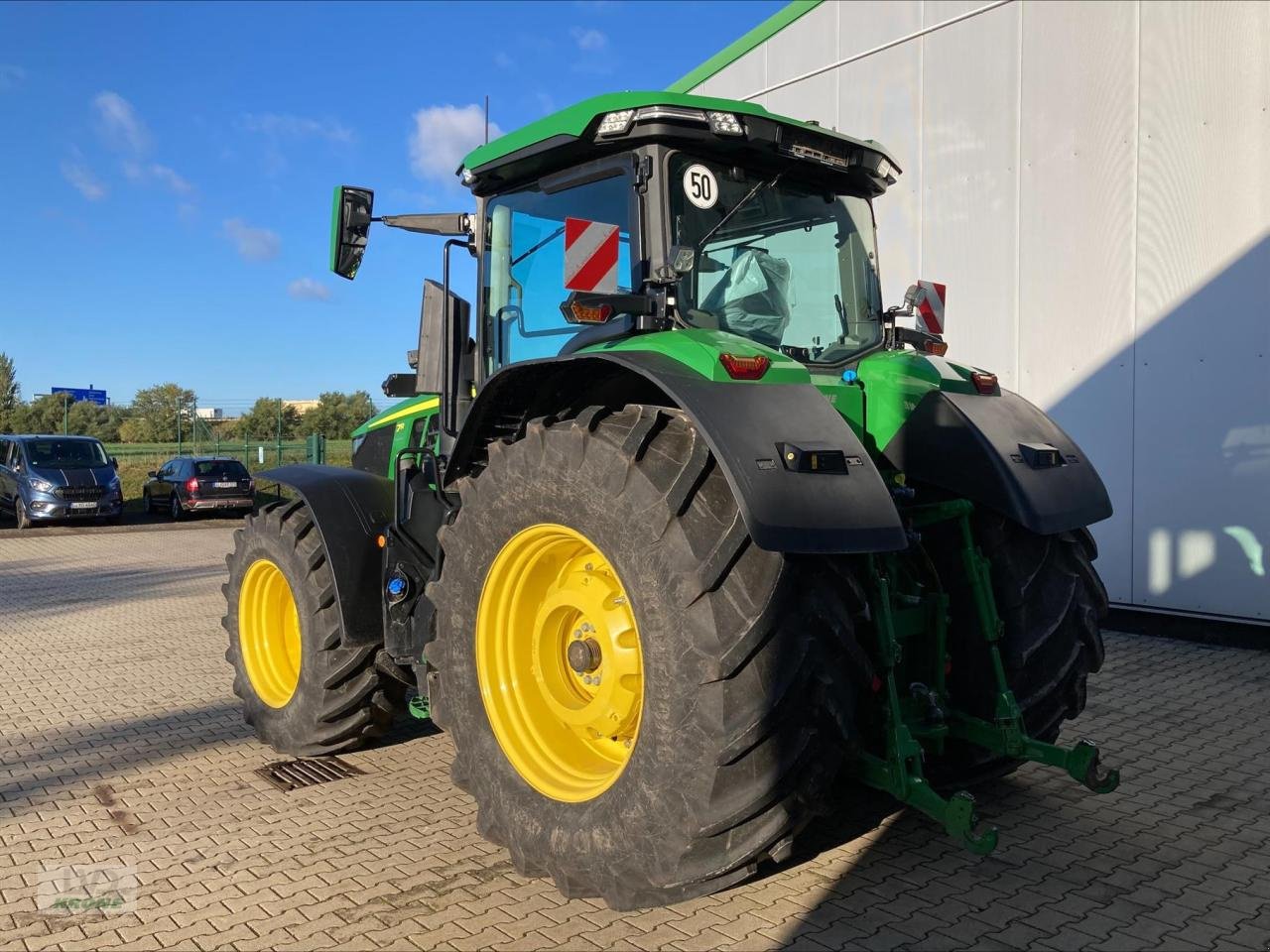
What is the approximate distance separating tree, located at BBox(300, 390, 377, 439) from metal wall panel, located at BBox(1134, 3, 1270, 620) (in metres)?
33.1

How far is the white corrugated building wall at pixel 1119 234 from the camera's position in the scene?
7.02 metres

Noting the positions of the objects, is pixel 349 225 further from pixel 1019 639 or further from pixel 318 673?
pixel 1019 639

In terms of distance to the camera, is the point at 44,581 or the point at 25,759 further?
the point at 44,581

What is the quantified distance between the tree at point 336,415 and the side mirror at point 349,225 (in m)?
34.4

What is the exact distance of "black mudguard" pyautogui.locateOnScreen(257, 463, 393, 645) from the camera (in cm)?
440

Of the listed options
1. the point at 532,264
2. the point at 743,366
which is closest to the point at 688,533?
the point at 743,366

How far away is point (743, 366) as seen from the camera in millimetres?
2945

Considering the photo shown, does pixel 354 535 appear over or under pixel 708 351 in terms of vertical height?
under

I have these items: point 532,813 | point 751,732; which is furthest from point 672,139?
Result: point 532,813

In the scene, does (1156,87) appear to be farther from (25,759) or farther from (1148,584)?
(25,759)

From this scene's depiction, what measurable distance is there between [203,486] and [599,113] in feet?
62.4

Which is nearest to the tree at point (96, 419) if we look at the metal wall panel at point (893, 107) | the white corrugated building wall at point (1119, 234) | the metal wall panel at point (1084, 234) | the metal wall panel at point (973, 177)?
the metal wall panel at point (893, 107)

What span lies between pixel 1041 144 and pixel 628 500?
6.93 meters

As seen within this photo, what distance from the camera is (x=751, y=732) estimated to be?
8.65 feet
